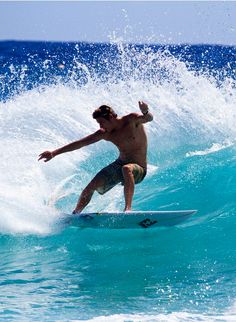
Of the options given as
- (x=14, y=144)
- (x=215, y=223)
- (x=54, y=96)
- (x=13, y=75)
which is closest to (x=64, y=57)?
(x=13, y=75)

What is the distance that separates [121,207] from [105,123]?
1.53 metres

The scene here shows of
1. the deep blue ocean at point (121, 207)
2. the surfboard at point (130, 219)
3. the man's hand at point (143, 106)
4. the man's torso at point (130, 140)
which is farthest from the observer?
the man's torso at point (130, 140)

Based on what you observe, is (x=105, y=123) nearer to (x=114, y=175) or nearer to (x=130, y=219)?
(x=114, y=175)

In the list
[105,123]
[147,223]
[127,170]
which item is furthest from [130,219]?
[105,123]

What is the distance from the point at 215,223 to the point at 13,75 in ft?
112

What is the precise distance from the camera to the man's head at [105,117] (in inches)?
305

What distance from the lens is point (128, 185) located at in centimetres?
774

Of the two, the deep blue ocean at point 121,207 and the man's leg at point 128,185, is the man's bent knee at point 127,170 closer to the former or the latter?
the man's leg at point 128,185

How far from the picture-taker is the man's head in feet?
25.4

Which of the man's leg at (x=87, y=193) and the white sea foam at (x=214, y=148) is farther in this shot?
the white sea foam at (x=214, y=148)

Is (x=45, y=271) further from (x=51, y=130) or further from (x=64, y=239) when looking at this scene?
(x=51, y=130)

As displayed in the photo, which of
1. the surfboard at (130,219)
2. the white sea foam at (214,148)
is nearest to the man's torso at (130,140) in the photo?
the surfboard at (130,219)

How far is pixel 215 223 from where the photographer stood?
27.5 feet

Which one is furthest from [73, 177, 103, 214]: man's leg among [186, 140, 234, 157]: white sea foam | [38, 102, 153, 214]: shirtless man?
[186, 140, 234, 157]: white sea foam
